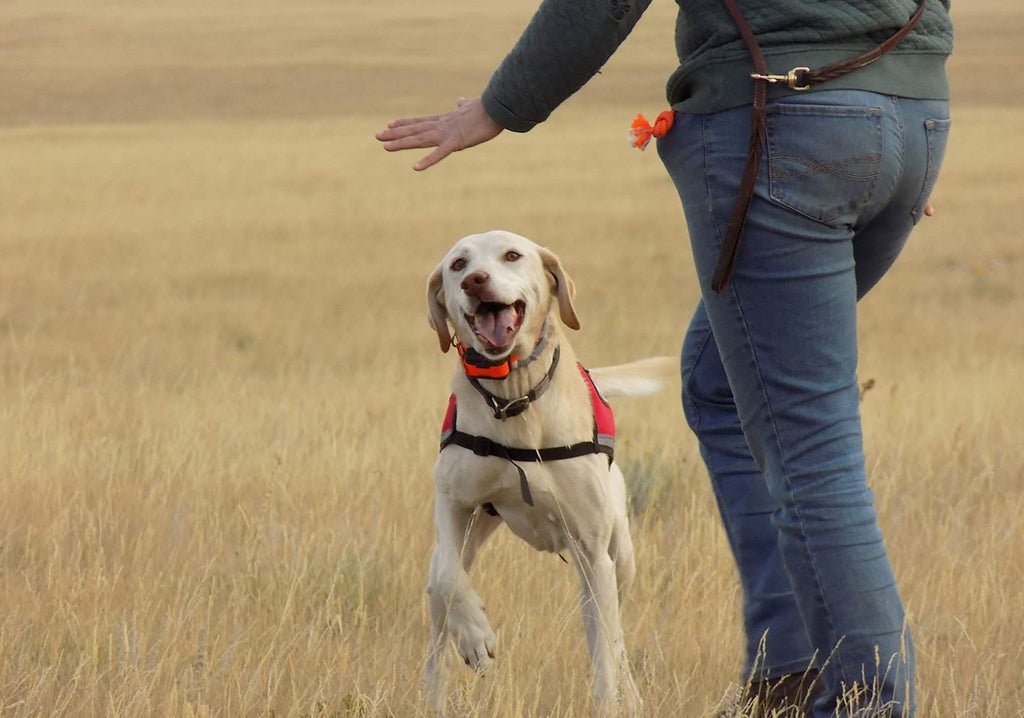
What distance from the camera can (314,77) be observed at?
52.1 metres

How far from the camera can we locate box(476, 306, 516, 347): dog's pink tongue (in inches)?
137

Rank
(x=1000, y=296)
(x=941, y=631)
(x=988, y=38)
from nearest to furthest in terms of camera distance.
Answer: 1. (x=941, y=631)
2. (x=1000, y=296)
3. (x=988, y=38)

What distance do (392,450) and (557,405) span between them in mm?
2310

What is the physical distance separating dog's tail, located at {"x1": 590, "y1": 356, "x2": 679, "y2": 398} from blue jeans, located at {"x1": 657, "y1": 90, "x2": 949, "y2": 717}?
1469mm

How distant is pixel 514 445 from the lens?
11.6 feet

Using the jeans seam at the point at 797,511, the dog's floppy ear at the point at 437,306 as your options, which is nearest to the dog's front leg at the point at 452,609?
the dog's floppy ear at the point at 437,306

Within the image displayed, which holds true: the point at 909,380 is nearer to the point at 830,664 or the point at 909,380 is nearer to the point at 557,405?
the point at 557,405

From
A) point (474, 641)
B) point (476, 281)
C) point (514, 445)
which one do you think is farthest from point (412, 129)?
point (474, 641)

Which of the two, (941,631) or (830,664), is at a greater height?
(830,664)

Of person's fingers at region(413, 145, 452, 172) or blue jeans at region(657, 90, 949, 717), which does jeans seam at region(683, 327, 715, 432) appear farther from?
person's fingers at region(413, 145, 452, 172)

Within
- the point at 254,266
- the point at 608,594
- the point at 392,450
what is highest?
the point at 608,594

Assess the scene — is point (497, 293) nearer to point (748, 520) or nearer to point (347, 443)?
point (748, 520)

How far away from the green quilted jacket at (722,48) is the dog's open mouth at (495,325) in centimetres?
78

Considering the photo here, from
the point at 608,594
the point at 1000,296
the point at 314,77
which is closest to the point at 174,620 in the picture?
the point at 608,594
